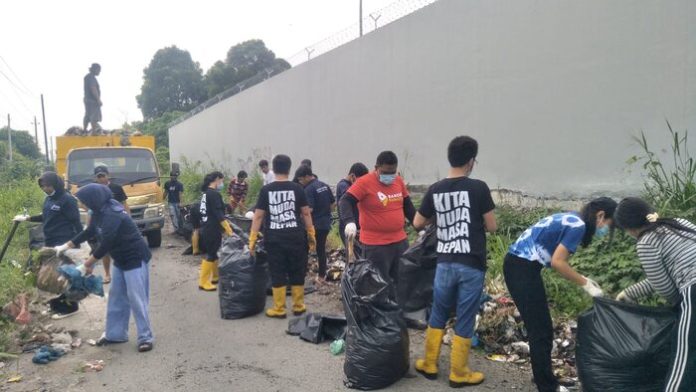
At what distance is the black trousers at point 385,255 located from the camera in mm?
4828

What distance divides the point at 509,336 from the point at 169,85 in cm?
4696

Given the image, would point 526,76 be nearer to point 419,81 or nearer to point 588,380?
point 419,81

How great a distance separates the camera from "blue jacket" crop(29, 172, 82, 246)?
19.9 feet

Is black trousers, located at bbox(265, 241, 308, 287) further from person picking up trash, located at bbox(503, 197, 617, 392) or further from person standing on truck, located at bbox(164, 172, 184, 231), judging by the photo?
person standing on truck, located at bbox(164, 172, 184, 231)

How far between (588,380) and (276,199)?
3.53 meters

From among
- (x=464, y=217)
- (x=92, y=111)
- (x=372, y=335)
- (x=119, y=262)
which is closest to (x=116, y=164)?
(x=92, y=111)

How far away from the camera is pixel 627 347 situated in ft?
9.96

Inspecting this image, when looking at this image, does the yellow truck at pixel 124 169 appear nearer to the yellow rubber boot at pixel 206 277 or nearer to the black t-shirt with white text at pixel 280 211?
the yellow rubber boot at pixel 206 277

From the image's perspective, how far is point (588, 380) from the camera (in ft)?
10.6

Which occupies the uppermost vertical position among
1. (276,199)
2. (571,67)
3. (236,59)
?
(236,59)

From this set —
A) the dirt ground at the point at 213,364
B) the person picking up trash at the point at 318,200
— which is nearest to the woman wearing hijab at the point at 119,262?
the dirt ground at the point at 213,364

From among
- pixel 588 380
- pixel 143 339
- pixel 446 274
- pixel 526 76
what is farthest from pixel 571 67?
pixel 143 339

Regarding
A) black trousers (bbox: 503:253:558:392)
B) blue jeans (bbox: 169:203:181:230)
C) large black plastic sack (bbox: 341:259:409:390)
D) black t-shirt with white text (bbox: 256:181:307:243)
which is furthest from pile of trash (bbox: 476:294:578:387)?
blue jeans (bbox: 169:203:181:230)

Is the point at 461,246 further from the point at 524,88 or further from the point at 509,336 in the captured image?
the point at 524,88
